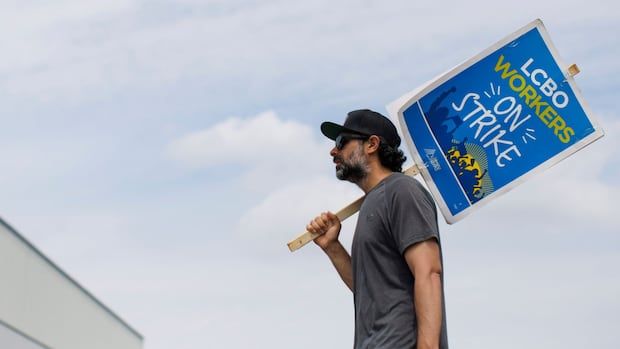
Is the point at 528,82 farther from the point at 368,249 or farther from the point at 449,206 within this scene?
the point at 368,249

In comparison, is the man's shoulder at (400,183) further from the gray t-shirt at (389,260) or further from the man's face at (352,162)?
the man's face at (352,162)

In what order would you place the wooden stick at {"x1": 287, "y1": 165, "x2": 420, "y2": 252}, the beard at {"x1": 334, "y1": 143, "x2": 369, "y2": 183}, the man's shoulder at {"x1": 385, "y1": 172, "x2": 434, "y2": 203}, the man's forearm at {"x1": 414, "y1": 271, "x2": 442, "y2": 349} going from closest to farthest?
the man's forearm at {"x1": 414, "y1": 271, "x2": 442, "y2": 349}, the man's shoulder at {"x1": 385, "y1": 172, "x2": 434, "y2": 203}, the beard at {"x1": 334, "y1": 143, "x2": 369, "y2": 183}, the wooden stick at {"x1": 287, "y1": 165, "x2": 420, "y2": 252}

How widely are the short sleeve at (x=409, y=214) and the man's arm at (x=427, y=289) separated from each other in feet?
0.11

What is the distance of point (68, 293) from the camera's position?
1839 centimetres

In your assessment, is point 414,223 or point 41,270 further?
point 41,270

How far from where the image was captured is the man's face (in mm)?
4395

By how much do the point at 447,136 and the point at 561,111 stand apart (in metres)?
0.48

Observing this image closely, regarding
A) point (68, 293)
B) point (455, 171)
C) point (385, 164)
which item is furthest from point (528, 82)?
point (68, 293)

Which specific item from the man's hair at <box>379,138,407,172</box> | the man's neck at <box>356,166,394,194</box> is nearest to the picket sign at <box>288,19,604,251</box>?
the man's hair at <box>379,138,407,172</box>

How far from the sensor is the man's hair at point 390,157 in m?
4.43

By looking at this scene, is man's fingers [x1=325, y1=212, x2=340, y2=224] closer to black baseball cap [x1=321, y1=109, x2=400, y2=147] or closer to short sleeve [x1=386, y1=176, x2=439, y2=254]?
black baseball cap [x1=321, y1=109, x2=400, y2=147]

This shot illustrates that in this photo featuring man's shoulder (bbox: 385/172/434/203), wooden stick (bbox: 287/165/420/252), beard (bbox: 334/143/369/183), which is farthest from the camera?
wooden stick (bbox: 287/165/420/252)

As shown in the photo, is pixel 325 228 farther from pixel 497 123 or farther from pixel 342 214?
pixel 497 123

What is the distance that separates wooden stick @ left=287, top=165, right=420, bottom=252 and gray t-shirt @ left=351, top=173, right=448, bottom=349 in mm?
255
